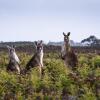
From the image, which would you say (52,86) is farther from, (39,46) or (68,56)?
(68,56)

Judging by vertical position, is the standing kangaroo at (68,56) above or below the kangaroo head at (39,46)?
below

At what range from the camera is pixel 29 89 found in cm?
2066

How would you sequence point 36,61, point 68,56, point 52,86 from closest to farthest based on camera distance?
point 52,86, point 36,61, point 68,56

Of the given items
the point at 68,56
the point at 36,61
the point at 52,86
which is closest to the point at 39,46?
the point at 68,56

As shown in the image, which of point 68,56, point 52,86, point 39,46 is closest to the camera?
point 52,86

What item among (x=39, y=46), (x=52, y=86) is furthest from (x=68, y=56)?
(x=52, y=86)

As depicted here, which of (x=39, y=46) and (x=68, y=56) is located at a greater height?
(x=39, y=46)

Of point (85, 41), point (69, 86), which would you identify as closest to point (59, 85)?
point (69, 86)

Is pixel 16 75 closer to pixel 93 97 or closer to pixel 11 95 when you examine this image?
pixel 11 95

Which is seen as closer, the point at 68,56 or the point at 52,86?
the point at 52,86

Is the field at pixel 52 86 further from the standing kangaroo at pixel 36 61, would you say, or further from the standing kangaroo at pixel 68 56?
the standing kangaroo at pixel 68 56

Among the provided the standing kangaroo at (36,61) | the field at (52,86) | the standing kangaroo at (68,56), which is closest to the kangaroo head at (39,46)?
the standing kangaroo at (36,61)

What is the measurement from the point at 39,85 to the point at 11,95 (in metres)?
1.36

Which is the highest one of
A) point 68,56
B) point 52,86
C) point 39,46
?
point 39,46
